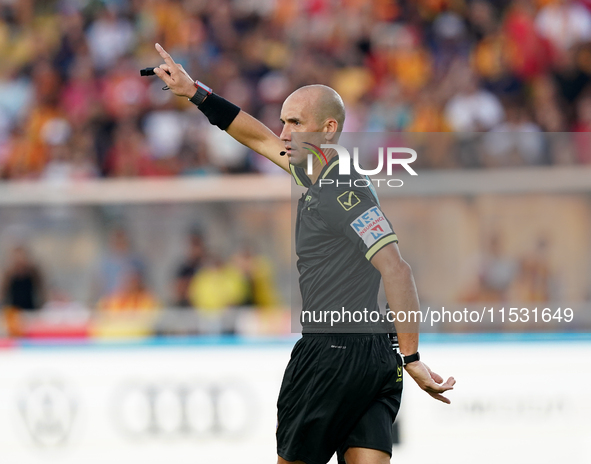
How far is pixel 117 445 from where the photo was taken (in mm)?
6414

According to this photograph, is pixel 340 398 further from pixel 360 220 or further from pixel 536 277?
pixel 536 277

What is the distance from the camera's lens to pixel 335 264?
11.7 feet

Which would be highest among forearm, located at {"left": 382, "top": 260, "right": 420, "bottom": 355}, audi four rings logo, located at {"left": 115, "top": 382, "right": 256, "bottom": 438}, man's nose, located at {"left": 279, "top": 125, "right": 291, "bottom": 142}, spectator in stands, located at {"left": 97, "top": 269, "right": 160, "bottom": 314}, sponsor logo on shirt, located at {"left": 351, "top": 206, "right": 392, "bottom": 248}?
man's nose, located at {"left": 279, "top": 125, "right": 291, "bottom": 142}

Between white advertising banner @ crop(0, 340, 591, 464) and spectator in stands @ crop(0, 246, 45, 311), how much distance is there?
1120 millimetres

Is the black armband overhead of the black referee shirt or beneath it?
overhead

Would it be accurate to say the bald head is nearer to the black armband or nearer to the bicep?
the black armband

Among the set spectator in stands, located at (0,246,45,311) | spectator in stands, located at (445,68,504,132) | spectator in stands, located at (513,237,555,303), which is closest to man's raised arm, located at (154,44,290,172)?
spectator in stands, located at (513,237,555,303)

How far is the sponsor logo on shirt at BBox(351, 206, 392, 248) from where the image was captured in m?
3.29

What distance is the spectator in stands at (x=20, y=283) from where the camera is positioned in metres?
7.74

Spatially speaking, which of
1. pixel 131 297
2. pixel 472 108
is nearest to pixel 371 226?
pixel 131 297

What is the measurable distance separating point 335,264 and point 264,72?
731 cm

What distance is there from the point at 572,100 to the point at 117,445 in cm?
629

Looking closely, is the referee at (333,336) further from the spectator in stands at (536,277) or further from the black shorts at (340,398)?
the spectator in stands at (536,277)

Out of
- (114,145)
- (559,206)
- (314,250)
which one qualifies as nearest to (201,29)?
(114,145)
